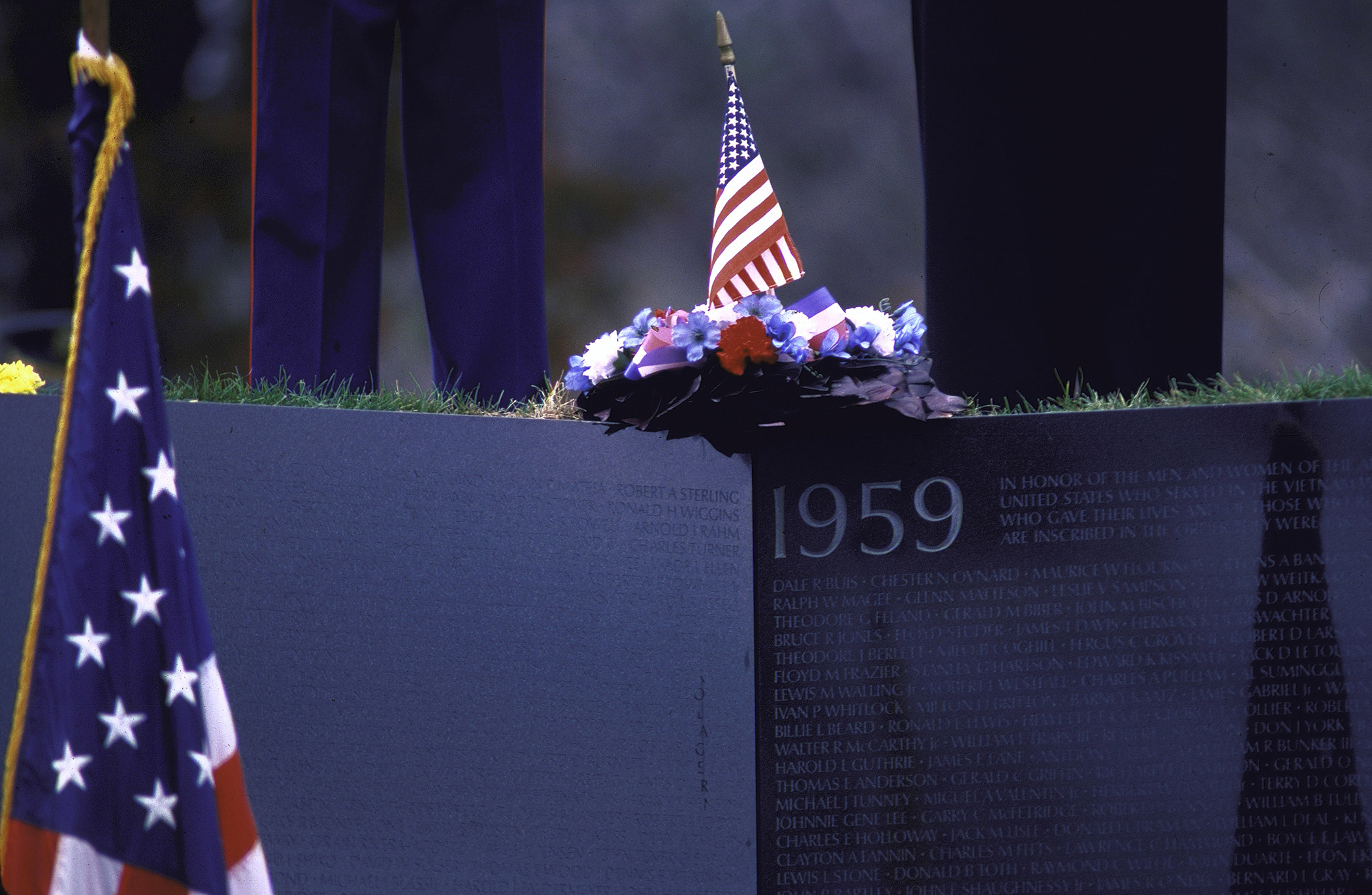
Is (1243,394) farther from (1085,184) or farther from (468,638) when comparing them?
(468,638)

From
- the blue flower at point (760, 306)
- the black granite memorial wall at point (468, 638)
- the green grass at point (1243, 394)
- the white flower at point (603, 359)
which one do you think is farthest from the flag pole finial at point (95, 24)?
the green grass at point (1243, 394)

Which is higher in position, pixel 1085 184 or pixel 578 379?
pixel 1085 184

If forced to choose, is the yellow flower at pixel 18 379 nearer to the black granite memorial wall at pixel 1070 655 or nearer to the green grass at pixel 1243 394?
the black granite memorial wall at pixel 1070 655

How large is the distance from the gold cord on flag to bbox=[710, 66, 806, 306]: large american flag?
132 centimetres

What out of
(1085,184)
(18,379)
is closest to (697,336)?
(1085,184)

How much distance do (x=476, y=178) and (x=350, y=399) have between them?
68cm

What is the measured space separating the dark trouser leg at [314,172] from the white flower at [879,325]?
127 cm

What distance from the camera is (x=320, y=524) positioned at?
2.74 m

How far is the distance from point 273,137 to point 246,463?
2.58 feet

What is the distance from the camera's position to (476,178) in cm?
319

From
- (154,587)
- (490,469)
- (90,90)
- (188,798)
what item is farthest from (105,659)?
(490,469)

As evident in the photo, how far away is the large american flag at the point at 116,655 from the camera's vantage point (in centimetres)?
180

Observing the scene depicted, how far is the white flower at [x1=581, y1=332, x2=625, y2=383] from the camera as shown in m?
2.68

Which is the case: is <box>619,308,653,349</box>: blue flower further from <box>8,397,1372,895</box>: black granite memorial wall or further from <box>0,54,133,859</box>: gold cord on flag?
<box>0,54,133,859</box>: gold cord on flag
